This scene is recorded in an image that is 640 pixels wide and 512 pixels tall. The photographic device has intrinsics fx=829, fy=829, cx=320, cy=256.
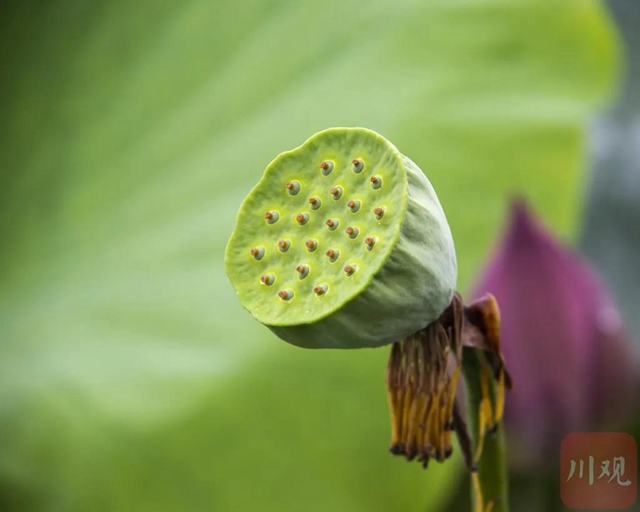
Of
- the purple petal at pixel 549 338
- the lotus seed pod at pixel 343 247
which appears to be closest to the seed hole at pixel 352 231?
the lotus seed pod at pixel 343 247

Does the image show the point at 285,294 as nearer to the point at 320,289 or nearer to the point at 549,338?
the point at 320,289

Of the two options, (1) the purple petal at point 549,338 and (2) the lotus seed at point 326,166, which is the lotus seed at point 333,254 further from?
(1) the purple petal at point 549,338

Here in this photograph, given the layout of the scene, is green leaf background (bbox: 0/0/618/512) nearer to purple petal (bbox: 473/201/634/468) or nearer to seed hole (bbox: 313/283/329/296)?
purple petal (bbox: 473/201/634/468)

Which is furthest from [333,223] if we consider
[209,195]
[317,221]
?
[209,195]

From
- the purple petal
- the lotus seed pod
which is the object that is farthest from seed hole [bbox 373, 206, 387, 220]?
the purple petal

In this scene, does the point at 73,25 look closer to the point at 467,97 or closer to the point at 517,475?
the point at 467,97

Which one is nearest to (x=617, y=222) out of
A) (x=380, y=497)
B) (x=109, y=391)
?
(x=380, y=497)
